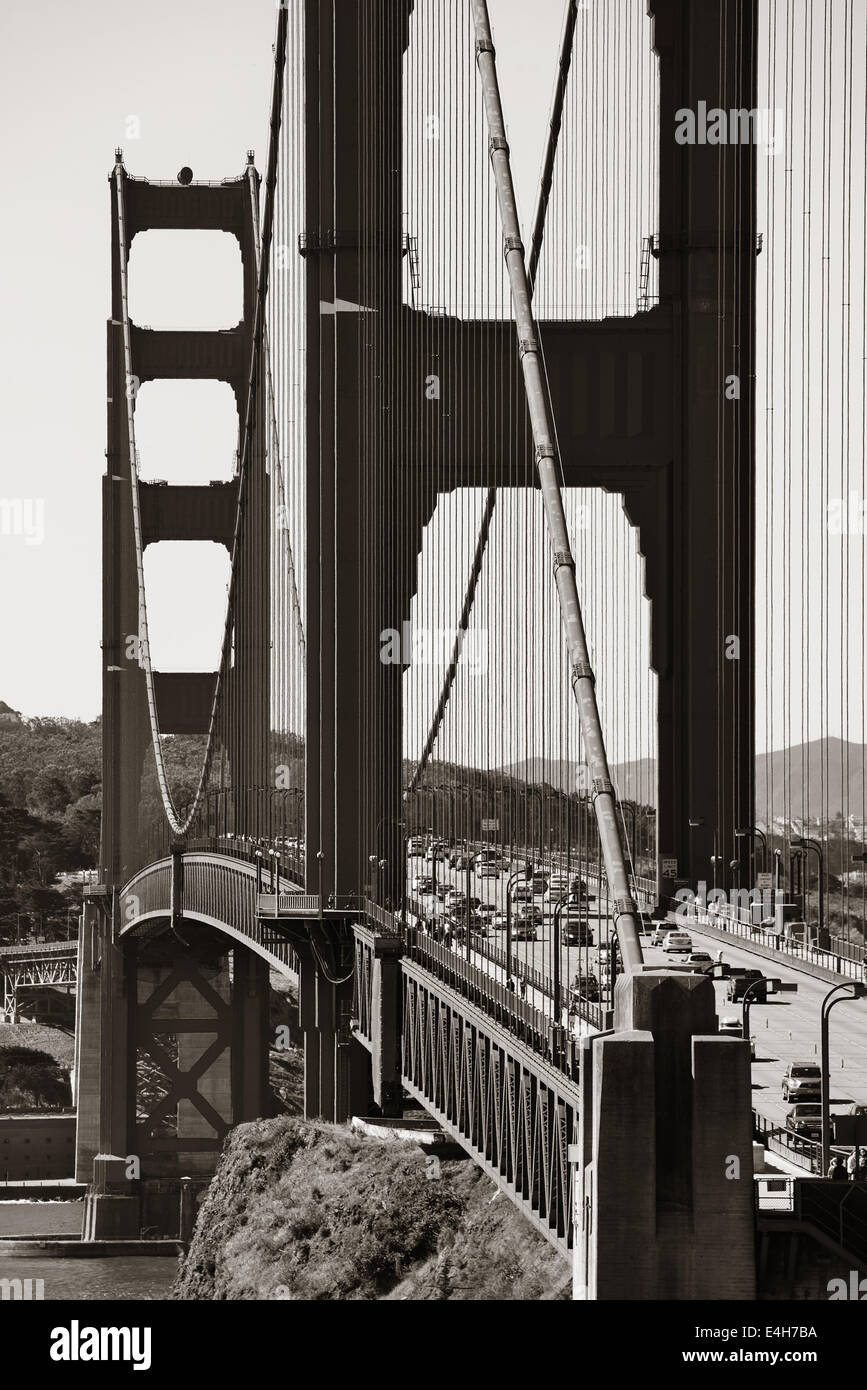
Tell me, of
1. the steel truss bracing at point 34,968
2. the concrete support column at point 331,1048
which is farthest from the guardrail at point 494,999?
the steel truss bracing at point 34,968

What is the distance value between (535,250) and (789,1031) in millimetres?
9933

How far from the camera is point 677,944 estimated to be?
57.1 ft

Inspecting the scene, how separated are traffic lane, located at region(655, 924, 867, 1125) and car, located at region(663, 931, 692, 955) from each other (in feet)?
0.39

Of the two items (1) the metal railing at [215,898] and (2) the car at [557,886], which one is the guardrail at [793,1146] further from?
(1) the metal railing at [215,898]

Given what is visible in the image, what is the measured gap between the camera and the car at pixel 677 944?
667 inches

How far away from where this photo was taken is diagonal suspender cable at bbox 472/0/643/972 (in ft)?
32.6

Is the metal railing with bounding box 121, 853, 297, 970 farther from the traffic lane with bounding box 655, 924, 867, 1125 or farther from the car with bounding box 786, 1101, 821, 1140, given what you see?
the car with bounding box 786, 1101, 821, 1140

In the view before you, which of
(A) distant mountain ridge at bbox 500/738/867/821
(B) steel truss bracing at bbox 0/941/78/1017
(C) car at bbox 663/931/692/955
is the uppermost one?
(A) distant mountain ridge at bbox 500/738/867/821

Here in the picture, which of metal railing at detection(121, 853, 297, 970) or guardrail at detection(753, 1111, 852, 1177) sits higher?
guardrail at detection(753, 1111, 852, 1177)

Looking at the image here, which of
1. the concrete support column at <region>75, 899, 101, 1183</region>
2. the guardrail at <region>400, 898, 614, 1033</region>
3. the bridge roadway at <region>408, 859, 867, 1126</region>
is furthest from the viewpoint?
the concrete support column at <region>75, 899, 101, 1183</region>

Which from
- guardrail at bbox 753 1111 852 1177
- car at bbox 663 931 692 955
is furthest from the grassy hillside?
guardrail at bbox 753 1111 852 1177

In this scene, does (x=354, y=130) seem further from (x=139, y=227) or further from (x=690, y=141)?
(x=139, y=227)
